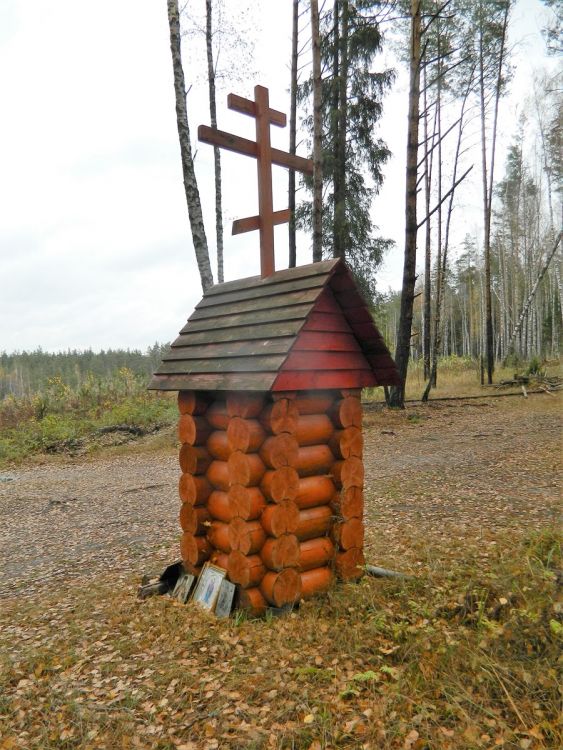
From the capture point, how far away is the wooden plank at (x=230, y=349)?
3.92 m

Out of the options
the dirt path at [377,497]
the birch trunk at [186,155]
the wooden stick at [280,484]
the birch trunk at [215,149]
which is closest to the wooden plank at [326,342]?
the wooden stick at [280,484]

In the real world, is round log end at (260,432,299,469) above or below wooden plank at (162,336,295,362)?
below

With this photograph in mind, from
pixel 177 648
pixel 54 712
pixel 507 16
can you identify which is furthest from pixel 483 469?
pixel 507 16

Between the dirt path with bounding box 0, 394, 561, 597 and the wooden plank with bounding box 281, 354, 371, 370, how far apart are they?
202 centimetres

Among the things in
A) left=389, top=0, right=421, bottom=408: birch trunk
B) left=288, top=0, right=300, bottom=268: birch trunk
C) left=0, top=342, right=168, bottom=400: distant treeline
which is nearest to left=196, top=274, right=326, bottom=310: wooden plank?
left=389, top=0, right=421, bottom=408: birch trunk

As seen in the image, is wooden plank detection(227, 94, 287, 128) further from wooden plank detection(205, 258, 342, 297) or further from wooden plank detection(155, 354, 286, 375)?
wooden plank detection(155, 354, 286, 375)

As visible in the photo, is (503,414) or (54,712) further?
(503,414)

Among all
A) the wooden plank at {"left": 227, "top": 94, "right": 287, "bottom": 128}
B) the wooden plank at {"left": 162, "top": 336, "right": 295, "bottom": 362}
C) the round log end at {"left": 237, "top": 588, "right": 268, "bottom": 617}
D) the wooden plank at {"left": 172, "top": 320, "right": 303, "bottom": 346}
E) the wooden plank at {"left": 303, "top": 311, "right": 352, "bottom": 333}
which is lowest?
the round log end at {"left": 237, "top": 588, "right": 268, "bottom": 617}

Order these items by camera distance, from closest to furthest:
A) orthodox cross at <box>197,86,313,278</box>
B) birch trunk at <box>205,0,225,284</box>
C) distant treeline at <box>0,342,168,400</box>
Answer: orthodox cross at <box>197,86,313,278</box> → birch trunk at <box>205,0,225,284</box> → distant treeline at <box>0,342,168,400</box>

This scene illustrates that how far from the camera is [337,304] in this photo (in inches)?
180

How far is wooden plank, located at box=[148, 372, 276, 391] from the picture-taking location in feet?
12.3

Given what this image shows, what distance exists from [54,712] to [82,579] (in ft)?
8.27

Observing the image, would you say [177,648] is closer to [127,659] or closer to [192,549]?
[127,659]

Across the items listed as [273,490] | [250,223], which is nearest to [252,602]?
[273,490]
